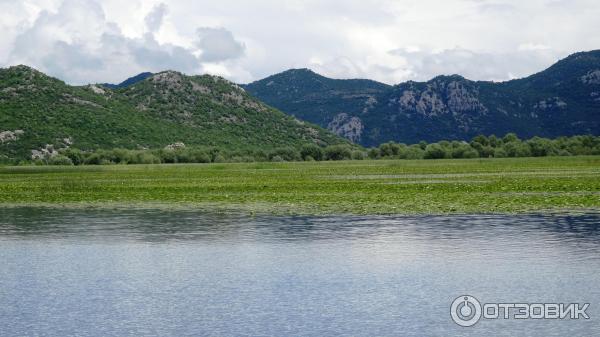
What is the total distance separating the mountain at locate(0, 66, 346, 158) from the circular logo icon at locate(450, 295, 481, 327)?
125421mm

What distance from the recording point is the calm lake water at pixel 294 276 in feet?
47.2

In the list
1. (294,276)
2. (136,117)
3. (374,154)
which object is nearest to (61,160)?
(136,117)

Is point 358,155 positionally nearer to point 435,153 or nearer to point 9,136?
point 435,153

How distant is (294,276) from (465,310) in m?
5.12

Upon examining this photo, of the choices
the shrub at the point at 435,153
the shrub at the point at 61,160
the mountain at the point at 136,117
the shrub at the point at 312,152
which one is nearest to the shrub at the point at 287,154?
the shrub at the point at 312,152

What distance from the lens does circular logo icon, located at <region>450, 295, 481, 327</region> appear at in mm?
14422

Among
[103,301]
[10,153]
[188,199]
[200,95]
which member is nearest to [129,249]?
[103,301]

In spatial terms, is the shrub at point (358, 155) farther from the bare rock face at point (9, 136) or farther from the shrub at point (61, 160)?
the bare rock face at point (9, 136)

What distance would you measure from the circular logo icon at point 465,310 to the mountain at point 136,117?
411 ft

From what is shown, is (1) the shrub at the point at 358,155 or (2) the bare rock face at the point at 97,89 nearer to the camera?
(1) the shrub at the point at 358,155

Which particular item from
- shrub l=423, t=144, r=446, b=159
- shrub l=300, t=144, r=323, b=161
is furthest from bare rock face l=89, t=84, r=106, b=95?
shrub l=423, t=144, r=446, b=159

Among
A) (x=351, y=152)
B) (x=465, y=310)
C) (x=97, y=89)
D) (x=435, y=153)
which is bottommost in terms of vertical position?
(x=465, y=310)

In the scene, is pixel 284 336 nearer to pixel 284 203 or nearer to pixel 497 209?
pixel 497 209

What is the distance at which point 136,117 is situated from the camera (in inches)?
6452
